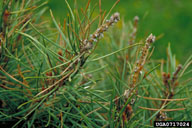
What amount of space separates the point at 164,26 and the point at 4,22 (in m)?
2.22

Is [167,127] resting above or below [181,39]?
below

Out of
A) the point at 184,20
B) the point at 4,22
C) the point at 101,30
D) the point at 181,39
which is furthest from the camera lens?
the point at 184,20

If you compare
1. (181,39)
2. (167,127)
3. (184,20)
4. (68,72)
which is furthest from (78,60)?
(184,20)

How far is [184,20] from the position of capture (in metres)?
2.58

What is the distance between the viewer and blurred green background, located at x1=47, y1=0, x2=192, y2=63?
237cm

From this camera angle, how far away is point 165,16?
2.65m

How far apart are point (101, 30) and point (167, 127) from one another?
0.31 metres

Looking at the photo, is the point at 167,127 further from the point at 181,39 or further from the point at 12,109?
the point at 181,39

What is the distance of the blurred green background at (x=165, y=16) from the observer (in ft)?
7.79

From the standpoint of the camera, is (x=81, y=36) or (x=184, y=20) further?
(x=184, y=20)

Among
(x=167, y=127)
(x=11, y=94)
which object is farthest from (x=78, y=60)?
(x=167, y=127)

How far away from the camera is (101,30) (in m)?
0.45

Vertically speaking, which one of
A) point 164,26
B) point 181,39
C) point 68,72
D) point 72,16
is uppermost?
point 164,26

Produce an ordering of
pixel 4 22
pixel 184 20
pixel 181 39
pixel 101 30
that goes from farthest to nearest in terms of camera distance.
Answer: pixel 184 20, pixel 181 39, pixel 4 22, pixel 101 30
